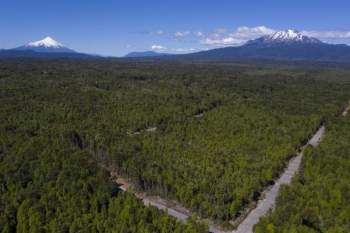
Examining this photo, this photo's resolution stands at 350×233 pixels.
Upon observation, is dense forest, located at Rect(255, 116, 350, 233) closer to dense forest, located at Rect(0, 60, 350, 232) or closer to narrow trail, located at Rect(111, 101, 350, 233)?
narrow trail, located at Rect(111, 101, 350, 233)

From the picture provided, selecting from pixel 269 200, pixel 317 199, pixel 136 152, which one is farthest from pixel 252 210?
pixel 136 152

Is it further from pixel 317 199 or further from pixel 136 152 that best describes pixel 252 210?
pixel 136 152

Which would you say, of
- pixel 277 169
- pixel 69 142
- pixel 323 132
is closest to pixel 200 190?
pixel 277 169

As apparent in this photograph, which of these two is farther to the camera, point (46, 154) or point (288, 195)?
point (46, 154)

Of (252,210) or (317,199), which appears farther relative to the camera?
(252,210)

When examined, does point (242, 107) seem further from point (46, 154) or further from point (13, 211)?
point (13, 211)


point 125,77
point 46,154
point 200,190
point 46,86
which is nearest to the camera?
point 200,190
